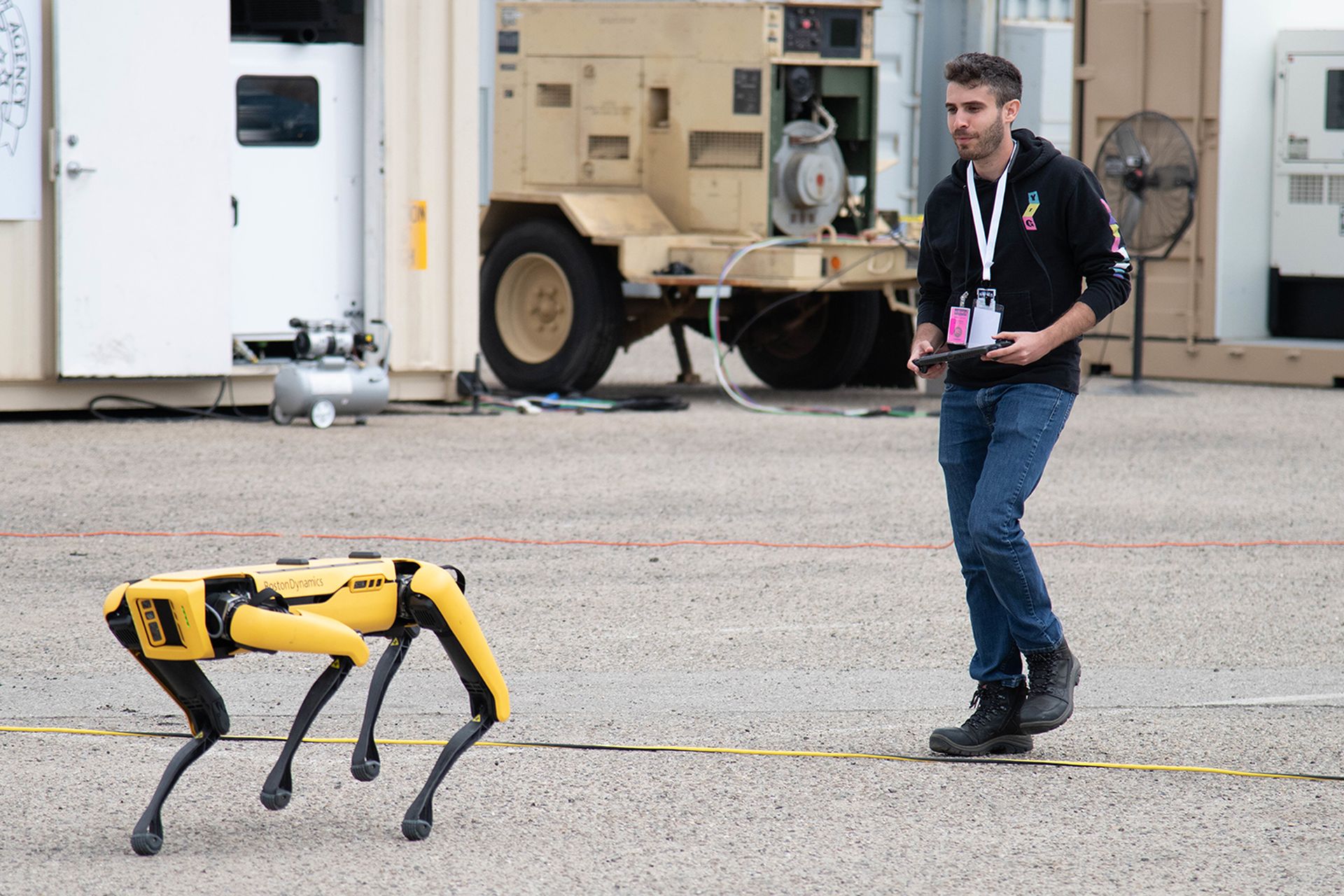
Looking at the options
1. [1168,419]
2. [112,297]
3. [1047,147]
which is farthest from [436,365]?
[1047,147]

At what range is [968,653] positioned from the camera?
22.2 feet

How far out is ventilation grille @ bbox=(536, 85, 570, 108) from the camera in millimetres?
15703

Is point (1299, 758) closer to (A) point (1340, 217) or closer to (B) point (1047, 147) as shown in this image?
(B) point (1047, 147)

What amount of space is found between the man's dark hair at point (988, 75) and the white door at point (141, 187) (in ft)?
27.8

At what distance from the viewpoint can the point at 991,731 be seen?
17.9 ft

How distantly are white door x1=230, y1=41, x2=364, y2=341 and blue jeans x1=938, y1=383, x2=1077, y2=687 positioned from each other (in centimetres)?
889

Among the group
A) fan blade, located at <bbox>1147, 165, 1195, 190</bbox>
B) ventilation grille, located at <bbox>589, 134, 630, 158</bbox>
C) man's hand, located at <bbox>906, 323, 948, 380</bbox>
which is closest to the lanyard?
man's hand, located at <bbox>906, 323, 948, 380</bbox>

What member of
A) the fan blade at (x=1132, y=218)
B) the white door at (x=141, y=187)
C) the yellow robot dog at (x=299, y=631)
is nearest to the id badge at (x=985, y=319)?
the yellow robot dog at (x=299, y=631)

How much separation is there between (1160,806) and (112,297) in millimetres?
9271

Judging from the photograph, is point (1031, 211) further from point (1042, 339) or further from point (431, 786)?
point (431, 786)

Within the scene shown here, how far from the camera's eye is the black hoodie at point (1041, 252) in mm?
5320

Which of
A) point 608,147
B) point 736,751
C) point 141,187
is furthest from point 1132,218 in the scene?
point 736,751

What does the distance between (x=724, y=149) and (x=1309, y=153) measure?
518 cm

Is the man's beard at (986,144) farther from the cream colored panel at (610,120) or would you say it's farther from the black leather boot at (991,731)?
the cream colored panel at (610,120)
